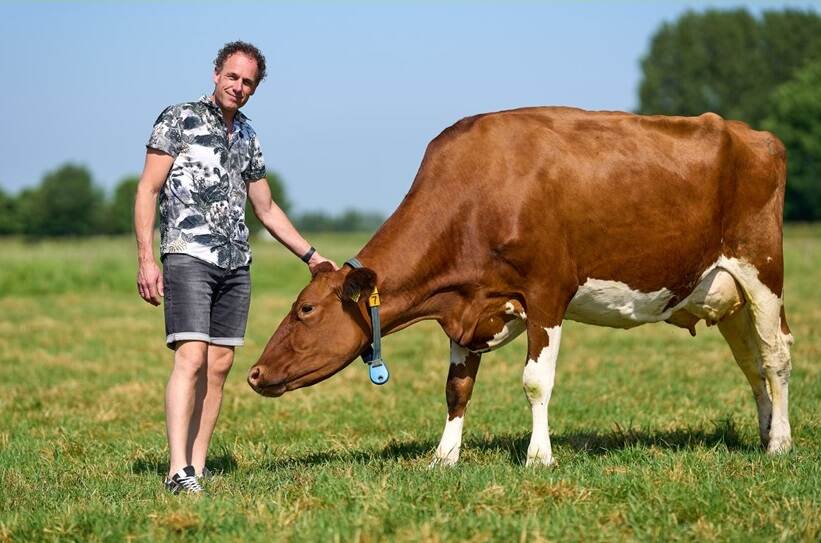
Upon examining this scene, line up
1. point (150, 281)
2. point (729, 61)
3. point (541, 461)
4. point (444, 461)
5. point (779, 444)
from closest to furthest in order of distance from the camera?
point (150, 281)
point (541, 461)
point (444, 461)
point (779, 444)
point (729, 61)

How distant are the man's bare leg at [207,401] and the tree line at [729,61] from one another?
209 feet

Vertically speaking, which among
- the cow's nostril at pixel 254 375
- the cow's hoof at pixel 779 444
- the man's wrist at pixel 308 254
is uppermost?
the man's wrist at pixel 308 254

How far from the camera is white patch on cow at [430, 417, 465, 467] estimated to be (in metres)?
6.77

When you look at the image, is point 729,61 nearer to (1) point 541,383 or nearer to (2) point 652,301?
(2) point 652,301

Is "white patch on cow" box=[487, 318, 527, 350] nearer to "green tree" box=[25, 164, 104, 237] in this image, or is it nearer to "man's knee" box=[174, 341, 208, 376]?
"man's knee" box=[174, 341, 208, 376]

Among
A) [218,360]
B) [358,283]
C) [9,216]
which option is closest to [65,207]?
[9,216]

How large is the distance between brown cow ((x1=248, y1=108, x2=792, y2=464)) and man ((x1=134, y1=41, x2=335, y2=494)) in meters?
0.45

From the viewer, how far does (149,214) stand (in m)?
6.17

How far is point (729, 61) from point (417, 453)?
6616cm

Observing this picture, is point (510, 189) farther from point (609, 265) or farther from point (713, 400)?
point (713, 400)

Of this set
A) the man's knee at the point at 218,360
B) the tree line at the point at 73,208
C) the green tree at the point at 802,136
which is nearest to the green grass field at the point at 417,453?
the man's knee at the point at 218,360

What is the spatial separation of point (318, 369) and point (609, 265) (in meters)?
1.92

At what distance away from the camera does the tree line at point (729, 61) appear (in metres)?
68.4

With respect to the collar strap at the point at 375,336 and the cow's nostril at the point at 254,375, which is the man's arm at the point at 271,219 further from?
the cow's nostril at the point at 254,375
